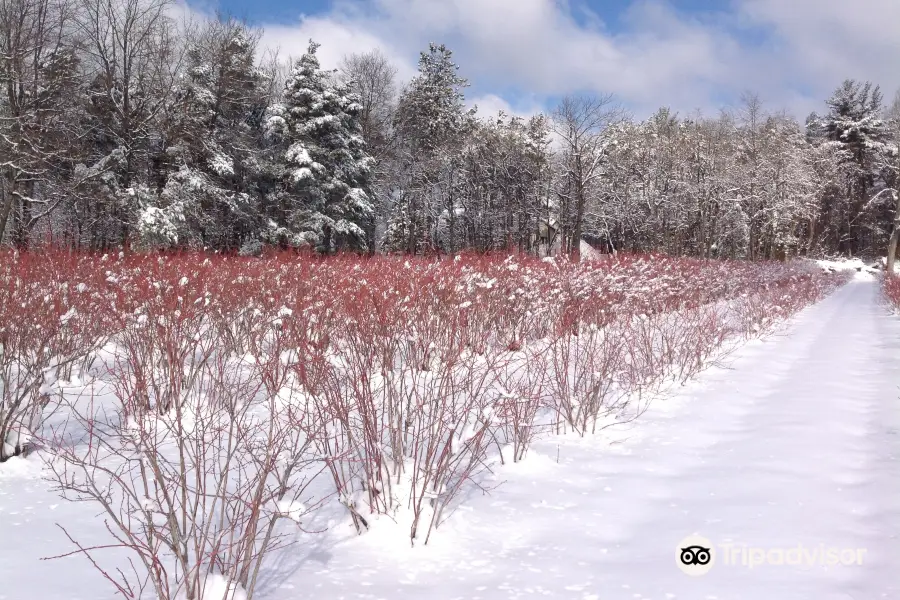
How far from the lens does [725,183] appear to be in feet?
88.4

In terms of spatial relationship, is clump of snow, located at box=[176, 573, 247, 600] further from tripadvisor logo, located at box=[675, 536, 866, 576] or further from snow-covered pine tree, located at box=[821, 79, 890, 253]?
snow-covered pine tree, located at box=[821, 79, 890, 253]

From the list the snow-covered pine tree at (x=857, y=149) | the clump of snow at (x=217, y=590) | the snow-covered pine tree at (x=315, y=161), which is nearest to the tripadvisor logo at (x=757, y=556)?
the clump of snow at (x=217, y=590)

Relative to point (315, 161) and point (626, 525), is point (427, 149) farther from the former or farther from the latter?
point (626, 525)

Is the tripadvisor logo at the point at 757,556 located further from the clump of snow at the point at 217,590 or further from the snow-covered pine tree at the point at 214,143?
the snow-covered pine tree at the point at 214,143

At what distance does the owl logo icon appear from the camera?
2.61 meters

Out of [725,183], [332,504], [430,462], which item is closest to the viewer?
[430,462]

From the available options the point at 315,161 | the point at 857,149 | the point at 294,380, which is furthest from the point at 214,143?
the point at 857,149

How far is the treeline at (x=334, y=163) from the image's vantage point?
1686cm

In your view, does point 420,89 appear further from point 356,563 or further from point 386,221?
point 356,563

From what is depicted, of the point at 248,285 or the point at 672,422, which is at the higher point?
the point at 248,285

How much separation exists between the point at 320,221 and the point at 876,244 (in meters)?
42.6

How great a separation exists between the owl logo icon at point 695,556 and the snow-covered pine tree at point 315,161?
2098cm

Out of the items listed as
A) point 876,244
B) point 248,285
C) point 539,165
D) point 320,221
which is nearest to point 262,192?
point 320,221

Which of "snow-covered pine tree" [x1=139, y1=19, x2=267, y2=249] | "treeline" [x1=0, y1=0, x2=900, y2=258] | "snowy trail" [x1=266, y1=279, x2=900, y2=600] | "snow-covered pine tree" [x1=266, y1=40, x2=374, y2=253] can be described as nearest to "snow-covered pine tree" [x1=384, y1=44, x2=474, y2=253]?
"treeline" [x1=0, y1=0, x2=900, y2=258]
